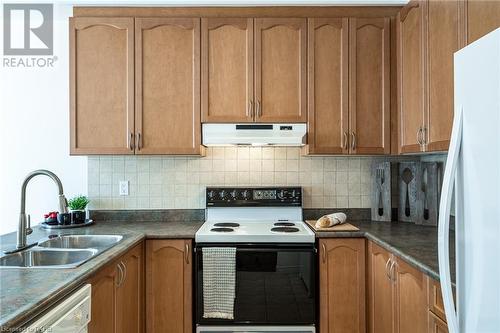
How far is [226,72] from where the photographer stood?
2.43 m

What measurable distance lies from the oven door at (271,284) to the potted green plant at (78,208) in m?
0.93

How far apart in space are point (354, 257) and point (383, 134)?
0.87 m

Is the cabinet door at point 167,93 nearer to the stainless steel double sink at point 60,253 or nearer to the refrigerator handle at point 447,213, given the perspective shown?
the stainless steel double sink at point 60,253

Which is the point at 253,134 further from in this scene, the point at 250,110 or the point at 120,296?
the point at 120,296

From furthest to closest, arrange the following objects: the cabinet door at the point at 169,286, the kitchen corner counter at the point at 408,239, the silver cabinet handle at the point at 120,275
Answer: the cabinet door at the point at 169,286 < the silver cabinet handle at the point at 120,275 < the kitchen corner counter at the point at 408,239

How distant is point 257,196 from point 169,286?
35.0 inches

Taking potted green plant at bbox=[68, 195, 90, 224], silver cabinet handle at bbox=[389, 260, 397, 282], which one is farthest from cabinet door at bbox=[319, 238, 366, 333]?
potted green plant at bbox=[68, 195, 90, 224]

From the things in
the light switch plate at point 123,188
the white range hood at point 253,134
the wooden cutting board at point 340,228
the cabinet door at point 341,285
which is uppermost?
the white range hood at point 253,134

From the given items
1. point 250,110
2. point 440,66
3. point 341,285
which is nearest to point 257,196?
point 250,110

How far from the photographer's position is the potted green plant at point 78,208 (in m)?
2.46

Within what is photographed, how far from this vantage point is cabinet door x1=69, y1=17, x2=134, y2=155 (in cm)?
240

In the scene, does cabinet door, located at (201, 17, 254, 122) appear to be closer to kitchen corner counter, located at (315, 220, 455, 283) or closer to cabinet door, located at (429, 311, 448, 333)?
kitchen corner counter, located at (315, 220, 455, 283)

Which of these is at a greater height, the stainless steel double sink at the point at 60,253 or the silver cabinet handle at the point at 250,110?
the silver cabinet handle at the point at 250,110

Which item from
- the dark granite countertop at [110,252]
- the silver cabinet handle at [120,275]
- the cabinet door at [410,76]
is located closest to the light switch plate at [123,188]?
the dark granite countertop at [110,252]
